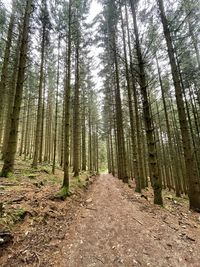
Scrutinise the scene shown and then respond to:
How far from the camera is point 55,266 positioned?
3.12 m

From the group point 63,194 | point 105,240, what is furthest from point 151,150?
point 105,240

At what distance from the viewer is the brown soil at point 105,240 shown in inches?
127

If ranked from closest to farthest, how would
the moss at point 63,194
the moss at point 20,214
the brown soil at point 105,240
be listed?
1. the brown soil at point 105,240
2. the moss at point 20,214
3. the moss at point 63,194

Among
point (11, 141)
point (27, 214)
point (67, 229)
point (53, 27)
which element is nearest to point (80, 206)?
point (67, 229)

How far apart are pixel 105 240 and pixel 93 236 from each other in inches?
13.7

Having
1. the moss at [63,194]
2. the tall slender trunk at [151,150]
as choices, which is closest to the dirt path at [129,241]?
the moss at [63,194]

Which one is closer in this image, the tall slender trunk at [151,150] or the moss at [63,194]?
the moss at [63,194]

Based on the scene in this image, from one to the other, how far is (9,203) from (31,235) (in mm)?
1213

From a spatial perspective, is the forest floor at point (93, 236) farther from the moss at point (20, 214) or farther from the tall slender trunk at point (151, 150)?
the tall slender trunk at point (151, 150)

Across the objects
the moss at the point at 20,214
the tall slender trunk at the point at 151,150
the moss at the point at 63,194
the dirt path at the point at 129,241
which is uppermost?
the tall slender trunk at the point at 151,150

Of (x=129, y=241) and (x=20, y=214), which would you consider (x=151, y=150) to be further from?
(x=20, y=214)

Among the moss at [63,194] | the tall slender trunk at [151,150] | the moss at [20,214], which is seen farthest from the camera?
the tall slender trunk at [151,150]

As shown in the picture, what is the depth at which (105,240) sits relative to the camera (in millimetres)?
3973

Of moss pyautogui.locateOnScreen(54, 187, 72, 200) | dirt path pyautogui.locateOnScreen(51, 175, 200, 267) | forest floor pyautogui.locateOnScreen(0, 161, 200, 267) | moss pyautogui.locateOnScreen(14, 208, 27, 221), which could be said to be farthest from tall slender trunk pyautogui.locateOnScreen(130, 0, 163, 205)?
moss pyautogui.locateOnScreen(14, 208, 27, 221)
